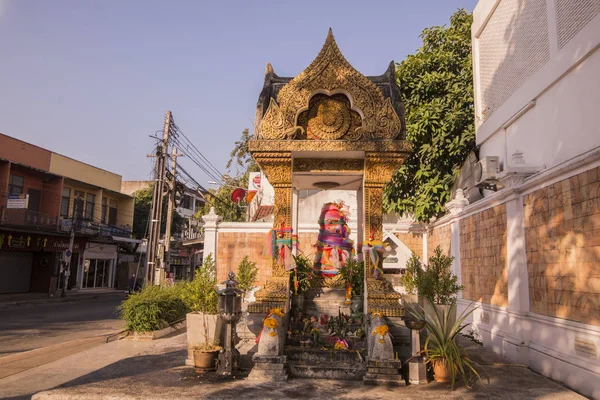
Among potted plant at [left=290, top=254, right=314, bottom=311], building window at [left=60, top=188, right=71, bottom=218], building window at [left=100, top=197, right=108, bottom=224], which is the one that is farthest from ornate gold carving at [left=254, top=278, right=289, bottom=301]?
building window at [left=100, top=197, right=108, bottom=224]

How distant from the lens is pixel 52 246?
92.4 feet

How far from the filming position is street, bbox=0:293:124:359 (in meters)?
11.4

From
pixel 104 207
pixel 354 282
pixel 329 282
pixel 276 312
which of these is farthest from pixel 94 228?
pixel 276 312

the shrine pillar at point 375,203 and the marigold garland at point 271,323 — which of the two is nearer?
the marigold garland at point 271,323

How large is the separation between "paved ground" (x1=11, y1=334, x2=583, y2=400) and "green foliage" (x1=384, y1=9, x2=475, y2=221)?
954 cm

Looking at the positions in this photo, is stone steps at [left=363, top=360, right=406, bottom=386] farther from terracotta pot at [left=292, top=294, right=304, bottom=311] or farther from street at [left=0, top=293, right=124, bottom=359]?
street at [left=0, top=293, right=124, bottom=359]

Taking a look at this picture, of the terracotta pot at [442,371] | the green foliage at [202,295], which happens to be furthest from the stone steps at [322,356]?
the green foliage at [202,295]

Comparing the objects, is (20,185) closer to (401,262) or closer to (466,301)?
(401,262)

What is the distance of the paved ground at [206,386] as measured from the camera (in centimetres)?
597

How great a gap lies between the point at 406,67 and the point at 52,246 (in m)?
24.5

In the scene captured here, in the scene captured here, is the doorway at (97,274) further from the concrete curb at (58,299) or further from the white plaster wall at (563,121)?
the white plaster wall at (563,121)

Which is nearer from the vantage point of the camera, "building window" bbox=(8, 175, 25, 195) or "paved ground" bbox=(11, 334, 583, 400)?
"paved ground" bbox=(11, 334, 583, 400)

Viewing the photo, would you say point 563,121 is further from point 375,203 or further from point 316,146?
point 316,146

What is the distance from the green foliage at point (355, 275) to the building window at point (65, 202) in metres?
26.4
